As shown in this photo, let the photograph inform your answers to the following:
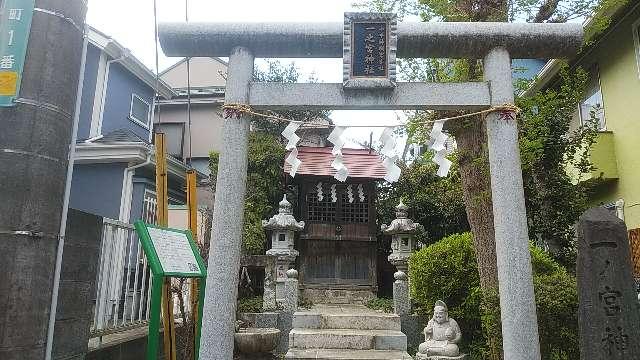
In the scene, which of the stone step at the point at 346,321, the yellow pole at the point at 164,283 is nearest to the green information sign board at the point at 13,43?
the yellow pole at the point at 164,283

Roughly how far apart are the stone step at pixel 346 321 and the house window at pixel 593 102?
722cm

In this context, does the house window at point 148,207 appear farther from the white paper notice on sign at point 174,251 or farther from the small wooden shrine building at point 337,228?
the white paper notice on sign at point 174,251

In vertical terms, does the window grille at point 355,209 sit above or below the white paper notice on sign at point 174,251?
above

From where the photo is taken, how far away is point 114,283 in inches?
229

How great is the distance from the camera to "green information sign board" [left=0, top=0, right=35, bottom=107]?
9.57 feet

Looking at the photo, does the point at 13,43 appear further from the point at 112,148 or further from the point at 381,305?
the point at 381,305

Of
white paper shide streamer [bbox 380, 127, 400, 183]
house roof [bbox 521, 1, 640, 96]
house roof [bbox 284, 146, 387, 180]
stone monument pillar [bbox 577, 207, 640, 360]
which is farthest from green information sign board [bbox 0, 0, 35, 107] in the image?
house roof [bbox 284, 146, 387, 180]

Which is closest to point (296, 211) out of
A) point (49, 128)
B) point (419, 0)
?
point (419, 0)

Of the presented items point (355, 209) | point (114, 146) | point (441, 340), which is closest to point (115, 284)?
point (441, 340)

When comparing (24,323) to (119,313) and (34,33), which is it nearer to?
(34,33)

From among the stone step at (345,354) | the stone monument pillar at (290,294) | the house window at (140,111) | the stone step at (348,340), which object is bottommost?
the stone step at (345,354)

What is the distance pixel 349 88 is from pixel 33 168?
10.9 feet

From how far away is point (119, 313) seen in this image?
6102 millimetres

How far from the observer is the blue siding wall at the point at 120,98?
13609mm
